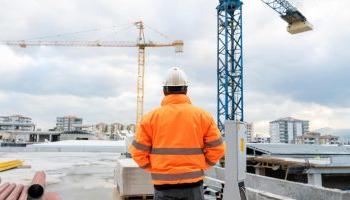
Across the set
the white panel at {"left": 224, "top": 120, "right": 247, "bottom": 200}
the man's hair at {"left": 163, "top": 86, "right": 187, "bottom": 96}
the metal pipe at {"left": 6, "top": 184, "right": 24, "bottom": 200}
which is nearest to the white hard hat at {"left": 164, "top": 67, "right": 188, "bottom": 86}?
the man's hair at {"left": 163, "top": 86, "right": 187, "bottom": 96}

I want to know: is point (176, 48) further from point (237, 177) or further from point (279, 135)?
point (279, 135)

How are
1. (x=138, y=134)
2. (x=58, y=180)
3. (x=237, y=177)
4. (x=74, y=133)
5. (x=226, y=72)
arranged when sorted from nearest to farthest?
(x=138, y=134) < (x=237, y=177) < (x=58, y=180) < (x=226, y=72) < (x=74, y=133)

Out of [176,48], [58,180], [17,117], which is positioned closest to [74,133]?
[176,48]

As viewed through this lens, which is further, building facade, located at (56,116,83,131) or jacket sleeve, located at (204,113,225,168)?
building facade, located at (56,116,83,131)

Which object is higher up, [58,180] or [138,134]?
[138,134]

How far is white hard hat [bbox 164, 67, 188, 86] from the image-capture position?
10.2 feet

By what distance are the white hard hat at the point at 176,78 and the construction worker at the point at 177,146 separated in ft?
0.37

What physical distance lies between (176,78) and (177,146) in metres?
0.56

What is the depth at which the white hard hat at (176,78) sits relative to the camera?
3107 mm

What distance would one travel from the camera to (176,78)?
3.11 meters

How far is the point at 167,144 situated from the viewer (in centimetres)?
289

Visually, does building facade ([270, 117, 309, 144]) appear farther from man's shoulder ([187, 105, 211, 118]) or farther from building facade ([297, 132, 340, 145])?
man's shoulder ([187, 105, 211, 118])

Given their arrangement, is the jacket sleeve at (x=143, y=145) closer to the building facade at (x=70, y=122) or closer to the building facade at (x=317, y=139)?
the building facade at (x=317, y=139)

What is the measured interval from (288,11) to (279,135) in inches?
5521
